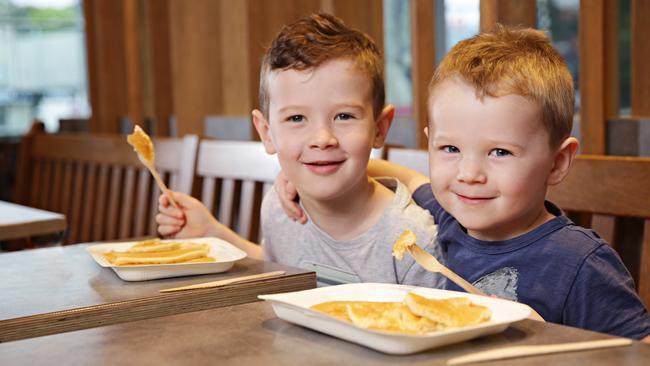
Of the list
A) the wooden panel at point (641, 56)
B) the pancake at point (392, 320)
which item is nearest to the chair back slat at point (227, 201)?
the wooden panel at point (641, 56)

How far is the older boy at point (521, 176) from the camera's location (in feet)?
3.75

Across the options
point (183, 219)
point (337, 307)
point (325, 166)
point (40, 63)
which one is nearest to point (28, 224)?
point (183, 219)

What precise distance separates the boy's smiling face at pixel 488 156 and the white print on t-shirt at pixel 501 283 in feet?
0.22

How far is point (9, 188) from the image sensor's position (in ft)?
15.7

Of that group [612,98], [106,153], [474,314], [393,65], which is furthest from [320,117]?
[393,65]

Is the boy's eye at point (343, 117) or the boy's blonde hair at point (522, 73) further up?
the boy's blonde hair at point (522, 73)

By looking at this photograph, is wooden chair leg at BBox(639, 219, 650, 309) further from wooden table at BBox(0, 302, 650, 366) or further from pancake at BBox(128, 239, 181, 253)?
pancake at BBox(128, 239, 181, 253)

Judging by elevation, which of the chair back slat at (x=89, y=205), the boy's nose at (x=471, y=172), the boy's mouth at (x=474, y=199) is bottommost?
the chair back slat at (x=89, y=205)

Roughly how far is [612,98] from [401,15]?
303cm

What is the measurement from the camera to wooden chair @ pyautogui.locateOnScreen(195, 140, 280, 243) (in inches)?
81.4

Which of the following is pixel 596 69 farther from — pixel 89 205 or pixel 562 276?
pixel 89 205

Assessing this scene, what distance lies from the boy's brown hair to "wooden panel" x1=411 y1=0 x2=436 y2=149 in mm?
661

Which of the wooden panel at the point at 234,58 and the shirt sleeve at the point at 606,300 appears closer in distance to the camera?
the shirt sleeve at the point at 606,300

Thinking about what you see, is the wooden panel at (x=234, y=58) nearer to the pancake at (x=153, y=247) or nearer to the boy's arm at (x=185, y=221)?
the boy's arm at (x=185, y=221)
